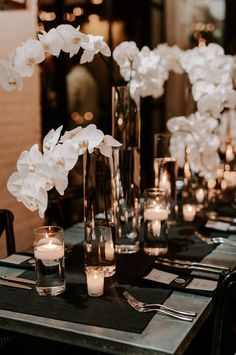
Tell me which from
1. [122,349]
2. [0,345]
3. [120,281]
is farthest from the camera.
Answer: [0,345]

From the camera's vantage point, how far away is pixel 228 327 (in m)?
1.39

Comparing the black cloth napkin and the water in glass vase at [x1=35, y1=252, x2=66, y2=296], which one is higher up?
the water in glass vase at [x1=35, y1=252, x2=66, y2=296]

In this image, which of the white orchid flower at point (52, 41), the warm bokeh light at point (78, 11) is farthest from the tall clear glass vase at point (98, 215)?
the warm bokeh light at point (78, 11)

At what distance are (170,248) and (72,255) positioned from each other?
34 cm

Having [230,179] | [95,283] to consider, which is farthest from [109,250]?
[230,179]

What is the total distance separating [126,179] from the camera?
6.12ft

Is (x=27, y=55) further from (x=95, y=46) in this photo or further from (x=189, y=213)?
(x=189, y=213)

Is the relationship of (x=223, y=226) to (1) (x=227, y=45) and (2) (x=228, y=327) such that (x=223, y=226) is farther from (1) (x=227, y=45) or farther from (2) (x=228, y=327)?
(1) (x=227, y=45)

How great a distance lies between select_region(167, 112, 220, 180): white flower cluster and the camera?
2324 millimetres

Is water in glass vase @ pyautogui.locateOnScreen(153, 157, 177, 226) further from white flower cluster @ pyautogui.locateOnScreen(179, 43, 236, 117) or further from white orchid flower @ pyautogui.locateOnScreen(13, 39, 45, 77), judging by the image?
white orchid flower @ pyautogui.locateOnScreen(13, 39, 45, 77)

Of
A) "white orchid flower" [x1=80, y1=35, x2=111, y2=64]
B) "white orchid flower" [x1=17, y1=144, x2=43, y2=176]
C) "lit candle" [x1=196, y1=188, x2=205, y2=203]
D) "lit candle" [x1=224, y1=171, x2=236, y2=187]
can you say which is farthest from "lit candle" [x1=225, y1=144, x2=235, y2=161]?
"white orchid flower" [x1=17, y1=144, x2=43, y2=176]

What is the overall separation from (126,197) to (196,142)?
0.63 m

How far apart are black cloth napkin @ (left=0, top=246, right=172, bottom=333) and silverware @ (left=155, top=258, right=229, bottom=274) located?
0.24ft

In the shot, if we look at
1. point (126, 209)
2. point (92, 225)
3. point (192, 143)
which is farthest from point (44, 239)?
point (192, 143)
